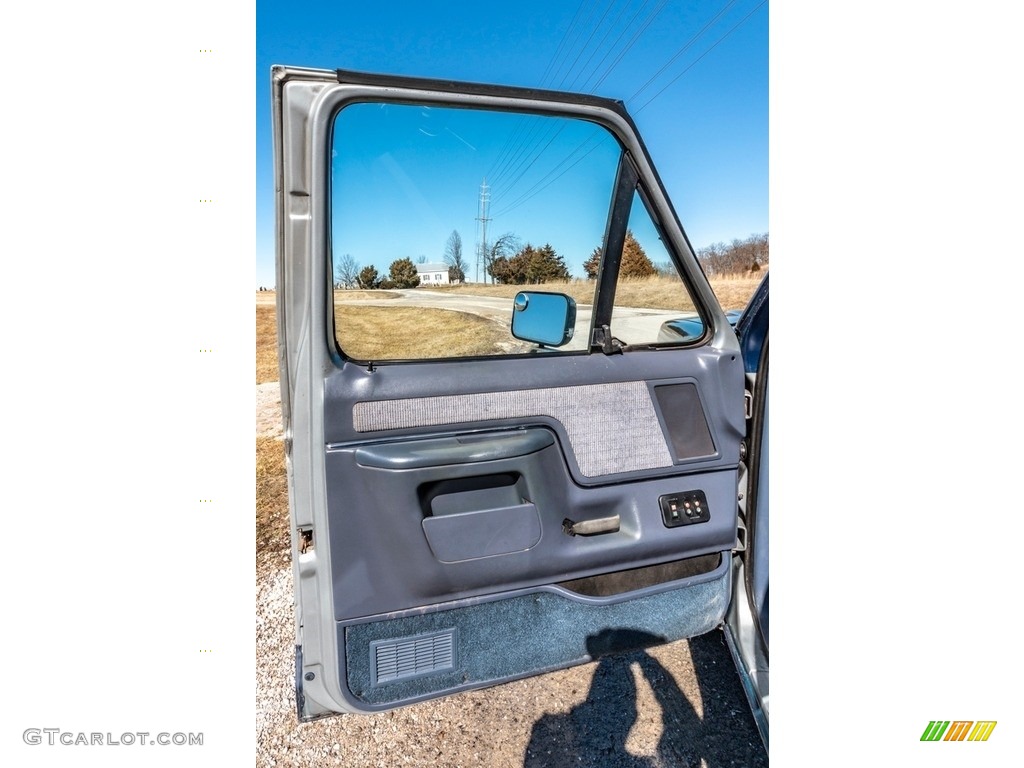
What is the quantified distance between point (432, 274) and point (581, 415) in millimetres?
526

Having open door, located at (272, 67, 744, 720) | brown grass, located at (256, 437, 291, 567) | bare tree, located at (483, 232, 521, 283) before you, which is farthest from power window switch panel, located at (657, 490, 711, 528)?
brown grass, located at (256, 437, 291, 567)

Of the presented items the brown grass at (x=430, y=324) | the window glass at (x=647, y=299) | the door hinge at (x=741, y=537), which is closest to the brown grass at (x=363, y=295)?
the brown grass at (x=430, y=324)

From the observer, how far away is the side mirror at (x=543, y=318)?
1484 millimetres

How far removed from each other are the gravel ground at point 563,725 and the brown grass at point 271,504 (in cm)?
100

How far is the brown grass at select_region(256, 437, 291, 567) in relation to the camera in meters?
3.06

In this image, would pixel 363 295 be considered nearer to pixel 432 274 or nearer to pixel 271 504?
pixel 432 274

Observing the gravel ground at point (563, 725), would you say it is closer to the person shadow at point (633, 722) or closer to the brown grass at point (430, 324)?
the person shadow at point (633, 722)

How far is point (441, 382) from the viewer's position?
1.36 meters

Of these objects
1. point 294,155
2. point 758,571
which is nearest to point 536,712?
point 758,571

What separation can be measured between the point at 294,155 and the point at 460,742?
69.0 inches

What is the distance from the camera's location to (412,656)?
4.50 feet
